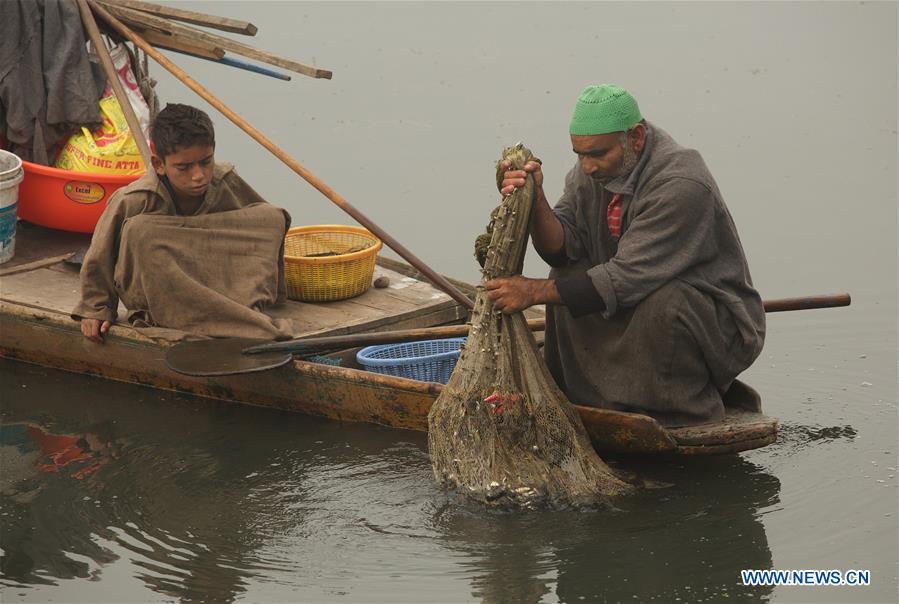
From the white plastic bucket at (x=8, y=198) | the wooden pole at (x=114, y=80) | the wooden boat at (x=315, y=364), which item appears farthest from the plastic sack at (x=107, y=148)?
the wooden boat at (x=315, y=364)

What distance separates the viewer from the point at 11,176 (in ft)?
20.6

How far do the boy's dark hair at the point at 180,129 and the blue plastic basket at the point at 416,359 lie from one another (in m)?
1.03

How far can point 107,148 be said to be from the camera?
6.69m

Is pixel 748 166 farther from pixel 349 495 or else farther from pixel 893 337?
pixel 349 495

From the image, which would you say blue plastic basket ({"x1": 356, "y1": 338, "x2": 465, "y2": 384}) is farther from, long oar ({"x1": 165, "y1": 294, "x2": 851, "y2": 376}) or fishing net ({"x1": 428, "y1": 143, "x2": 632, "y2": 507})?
fishing net ({"x1": 428, "y1": 143, "x2": 632, "y2": 507})

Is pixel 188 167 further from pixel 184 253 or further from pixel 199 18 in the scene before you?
pixel 199 18

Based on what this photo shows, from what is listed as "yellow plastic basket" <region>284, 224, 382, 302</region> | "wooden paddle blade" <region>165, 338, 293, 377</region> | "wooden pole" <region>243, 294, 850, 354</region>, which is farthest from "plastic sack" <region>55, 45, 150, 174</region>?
"wooden pole" <region>243, 294, 850, 354</region>

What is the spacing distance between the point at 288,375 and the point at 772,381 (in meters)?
2.02

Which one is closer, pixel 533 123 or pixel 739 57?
pixel 533 123

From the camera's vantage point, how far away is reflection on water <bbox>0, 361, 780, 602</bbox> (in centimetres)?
446

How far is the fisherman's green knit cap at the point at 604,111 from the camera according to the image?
4.61 meters

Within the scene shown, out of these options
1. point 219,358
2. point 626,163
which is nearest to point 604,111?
point 626,163

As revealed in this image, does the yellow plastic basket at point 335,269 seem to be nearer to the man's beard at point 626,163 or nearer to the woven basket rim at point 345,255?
the woven basket rim at point 345,255

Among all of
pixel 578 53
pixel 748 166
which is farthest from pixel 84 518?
pixel 578 53
